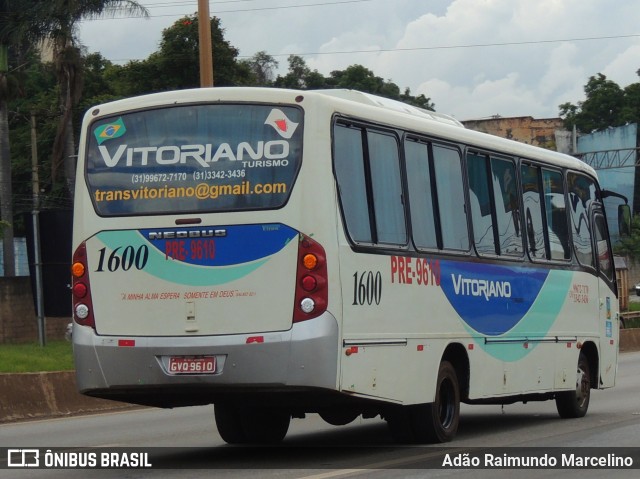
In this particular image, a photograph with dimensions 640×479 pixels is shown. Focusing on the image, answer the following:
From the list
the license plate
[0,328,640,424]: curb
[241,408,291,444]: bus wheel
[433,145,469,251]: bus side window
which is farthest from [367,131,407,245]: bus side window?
[0,328,640,424]: curb

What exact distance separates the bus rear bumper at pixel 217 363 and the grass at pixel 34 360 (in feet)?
28.0

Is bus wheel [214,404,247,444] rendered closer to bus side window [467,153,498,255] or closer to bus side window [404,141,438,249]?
bus side window [404,141,438,249]

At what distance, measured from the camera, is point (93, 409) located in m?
17.8

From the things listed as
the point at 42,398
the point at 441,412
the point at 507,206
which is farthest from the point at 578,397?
the point at 42,398

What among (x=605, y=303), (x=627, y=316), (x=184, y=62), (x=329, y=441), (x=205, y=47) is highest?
(x=184, y=62)

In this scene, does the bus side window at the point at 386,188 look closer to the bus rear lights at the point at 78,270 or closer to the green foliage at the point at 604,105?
the bus rear lights at the point at 78,270

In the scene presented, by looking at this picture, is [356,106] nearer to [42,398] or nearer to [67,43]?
[42,398]

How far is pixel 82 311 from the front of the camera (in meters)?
10.9

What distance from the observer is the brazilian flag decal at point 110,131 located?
36.2ft

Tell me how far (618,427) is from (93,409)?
7.43 m

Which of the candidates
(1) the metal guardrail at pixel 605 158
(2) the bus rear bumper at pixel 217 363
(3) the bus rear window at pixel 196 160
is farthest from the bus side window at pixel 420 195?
(1) the metal guardrail at pixel 605 158

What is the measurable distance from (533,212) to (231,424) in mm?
4427

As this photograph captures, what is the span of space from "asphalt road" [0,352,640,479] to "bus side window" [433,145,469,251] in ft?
6.47

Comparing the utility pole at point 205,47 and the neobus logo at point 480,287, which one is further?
the utility pole at point 205,47
